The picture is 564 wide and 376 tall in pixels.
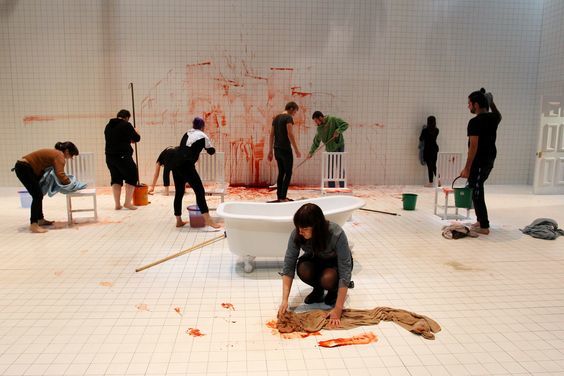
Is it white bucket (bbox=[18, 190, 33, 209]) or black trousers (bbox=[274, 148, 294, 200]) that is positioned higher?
black trousers (bbox=[274, 148, 294, 200])

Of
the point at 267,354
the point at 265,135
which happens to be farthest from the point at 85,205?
the point at 267,354

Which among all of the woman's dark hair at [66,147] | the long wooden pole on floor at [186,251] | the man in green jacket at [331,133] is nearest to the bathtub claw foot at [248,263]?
the long wooden pole on floor at [186,251]

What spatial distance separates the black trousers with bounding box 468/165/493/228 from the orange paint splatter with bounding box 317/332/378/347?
2864 millimetres

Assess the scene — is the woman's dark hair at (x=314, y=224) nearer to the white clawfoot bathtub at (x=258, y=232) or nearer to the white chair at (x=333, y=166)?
the white clawfoot bathtub at (x=258, y=232)

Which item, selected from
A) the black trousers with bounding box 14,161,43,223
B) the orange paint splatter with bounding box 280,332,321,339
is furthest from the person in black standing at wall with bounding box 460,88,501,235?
the black trousers with bounding box 14,161,43,223

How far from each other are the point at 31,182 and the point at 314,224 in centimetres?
367

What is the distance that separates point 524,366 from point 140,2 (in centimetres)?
734

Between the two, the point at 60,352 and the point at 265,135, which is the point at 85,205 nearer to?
the point at 265,135

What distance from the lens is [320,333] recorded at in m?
2.79

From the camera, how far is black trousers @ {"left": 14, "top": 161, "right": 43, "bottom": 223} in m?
4.86

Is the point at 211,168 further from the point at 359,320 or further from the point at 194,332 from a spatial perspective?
the point at 359,320

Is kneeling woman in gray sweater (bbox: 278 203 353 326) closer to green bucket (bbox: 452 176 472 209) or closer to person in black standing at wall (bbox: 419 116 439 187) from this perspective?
green bucket (bbox: 452 176 472 209)

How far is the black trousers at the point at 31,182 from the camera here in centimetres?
486

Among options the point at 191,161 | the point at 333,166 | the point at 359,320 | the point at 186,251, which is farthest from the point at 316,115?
the point at 359,320
